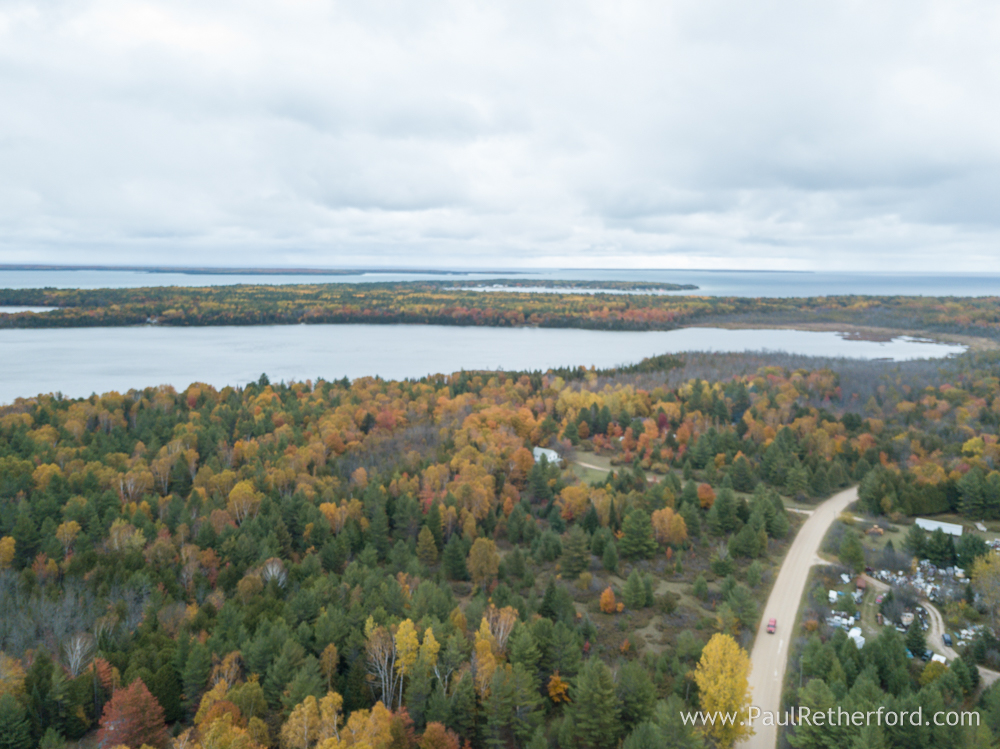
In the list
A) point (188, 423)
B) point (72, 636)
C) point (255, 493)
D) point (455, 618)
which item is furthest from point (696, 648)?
point (188, 423)

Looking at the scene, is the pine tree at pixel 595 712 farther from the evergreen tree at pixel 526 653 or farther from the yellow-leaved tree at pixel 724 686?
the yellow-leaved tree at pixel 724 686

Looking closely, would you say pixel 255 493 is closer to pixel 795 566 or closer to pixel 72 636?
pixel 72 636

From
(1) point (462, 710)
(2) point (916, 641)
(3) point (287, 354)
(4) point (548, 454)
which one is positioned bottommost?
(1) point (462, 710)

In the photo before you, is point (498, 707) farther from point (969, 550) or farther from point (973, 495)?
point (973, 495)

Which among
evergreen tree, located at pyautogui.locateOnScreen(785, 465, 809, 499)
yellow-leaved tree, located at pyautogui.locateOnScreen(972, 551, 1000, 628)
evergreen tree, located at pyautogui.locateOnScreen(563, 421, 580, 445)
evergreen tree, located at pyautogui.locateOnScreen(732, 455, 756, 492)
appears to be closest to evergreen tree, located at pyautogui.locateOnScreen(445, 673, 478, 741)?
yellow-leaved tree, located at pyautogui.locateOnScreen(972, 551, 1000, 628)

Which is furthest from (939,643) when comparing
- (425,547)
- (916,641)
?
(425,547)

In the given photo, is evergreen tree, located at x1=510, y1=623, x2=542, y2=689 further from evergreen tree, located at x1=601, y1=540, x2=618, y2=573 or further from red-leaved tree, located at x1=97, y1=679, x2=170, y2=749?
red-leaved tree, located at x1=97, y1=679, x2=170, y2=749
